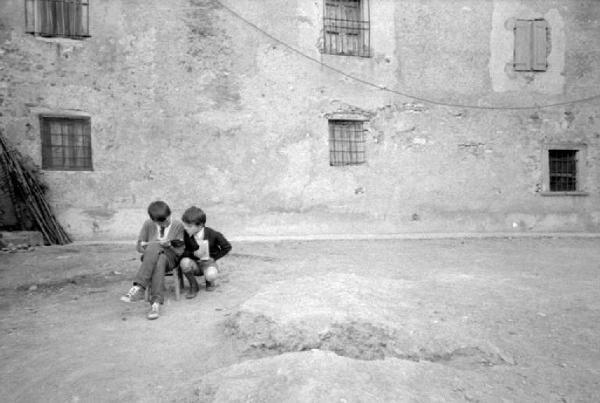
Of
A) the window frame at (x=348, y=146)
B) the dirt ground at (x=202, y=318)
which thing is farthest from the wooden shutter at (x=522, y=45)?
the dirt ground at (x=202, y=318)

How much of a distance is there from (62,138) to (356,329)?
7.48 metres

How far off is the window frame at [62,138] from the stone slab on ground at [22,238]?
144cm

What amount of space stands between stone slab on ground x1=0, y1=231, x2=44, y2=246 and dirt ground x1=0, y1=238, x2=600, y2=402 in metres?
0.41

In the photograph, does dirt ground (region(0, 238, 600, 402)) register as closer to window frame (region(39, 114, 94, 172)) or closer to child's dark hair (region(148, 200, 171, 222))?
child's dark hair (region(148, 200, 171, 222))

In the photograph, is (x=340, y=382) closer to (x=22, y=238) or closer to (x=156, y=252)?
(x=156, y=252)

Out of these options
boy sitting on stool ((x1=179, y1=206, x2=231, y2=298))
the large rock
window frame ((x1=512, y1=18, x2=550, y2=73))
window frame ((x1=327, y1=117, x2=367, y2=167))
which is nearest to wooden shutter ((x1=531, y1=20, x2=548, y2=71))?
window frame ((x1=512, y1=18, x2=550, y2=73))

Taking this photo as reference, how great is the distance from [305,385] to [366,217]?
717 cm

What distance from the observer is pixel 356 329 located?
2.66 m

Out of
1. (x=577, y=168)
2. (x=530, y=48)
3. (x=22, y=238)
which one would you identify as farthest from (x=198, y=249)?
(x=577, y=168)

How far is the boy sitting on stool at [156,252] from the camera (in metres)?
3.36

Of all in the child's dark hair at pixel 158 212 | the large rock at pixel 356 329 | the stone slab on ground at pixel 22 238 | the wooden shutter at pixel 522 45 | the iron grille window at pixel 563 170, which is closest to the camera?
the large rock at pixel 356 329

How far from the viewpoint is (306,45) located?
28.4ft

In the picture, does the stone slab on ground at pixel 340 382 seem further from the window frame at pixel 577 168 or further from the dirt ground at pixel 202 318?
the window frame at pixel 577 168

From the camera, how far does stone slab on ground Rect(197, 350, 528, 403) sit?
6.11 feet
